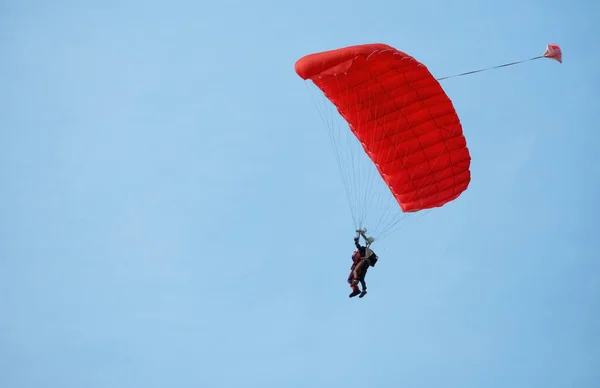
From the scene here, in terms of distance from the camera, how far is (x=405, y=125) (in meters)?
23.0

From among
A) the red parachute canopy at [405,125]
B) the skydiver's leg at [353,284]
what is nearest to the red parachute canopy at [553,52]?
the red parachute canopy at [405,125]

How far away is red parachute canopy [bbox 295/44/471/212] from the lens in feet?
73.6

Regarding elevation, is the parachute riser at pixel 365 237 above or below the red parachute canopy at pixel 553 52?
below

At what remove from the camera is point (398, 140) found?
23.1 m

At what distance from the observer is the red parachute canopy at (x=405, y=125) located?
883 inches

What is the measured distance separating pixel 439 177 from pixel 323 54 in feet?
13.5

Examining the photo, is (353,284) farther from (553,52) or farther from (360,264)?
(553,52)

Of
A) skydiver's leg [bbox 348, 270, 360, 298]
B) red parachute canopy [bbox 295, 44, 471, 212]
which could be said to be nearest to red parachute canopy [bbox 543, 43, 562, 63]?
red parachute canopy [bbox 295, 44, 471, 212]

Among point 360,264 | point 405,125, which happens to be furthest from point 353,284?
point 405,125

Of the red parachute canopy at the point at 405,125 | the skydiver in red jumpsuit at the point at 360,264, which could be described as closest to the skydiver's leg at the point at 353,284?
the skydiver in red jumpsuit at the point at 360,264

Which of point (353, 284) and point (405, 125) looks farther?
point (405, 125)

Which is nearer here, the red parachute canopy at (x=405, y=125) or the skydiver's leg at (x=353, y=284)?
the red parachute canopy at (x=405, y=125)

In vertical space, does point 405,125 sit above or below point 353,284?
above

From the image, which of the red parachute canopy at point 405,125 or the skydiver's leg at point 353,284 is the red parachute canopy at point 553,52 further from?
the skydiver's leg at point 353,284
